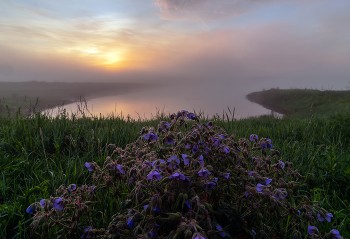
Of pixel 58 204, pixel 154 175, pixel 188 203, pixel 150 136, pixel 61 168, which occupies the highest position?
pixel 150 136

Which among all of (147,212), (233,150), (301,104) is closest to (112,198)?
(147,212)

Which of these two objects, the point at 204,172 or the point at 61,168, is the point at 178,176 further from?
the point at 61,168

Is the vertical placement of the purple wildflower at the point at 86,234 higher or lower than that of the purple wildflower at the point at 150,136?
lower

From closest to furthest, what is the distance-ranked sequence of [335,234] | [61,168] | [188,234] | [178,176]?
[188,234] → [178,176] → [335,234] → [61,168]

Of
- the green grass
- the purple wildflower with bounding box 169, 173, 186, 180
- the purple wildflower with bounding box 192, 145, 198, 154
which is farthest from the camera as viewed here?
the green grass

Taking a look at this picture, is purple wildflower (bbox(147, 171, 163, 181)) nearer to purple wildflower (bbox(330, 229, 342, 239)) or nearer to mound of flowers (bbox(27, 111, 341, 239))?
mound of flowers (bbox(27, 111, 341, 239))

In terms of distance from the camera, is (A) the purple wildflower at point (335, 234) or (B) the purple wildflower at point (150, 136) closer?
(A) the purple wildflower at point (335, 234)

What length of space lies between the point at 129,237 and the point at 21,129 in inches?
154

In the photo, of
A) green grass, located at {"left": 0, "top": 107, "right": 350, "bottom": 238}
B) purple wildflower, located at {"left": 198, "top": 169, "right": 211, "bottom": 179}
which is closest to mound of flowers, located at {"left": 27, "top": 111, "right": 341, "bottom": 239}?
purple wildflower, located at {"left": 198, "top": 169, "right": 211, "bottom": 179}

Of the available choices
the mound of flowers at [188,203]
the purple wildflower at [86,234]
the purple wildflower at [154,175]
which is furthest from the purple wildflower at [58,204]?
the purple wildflower at [154,175]

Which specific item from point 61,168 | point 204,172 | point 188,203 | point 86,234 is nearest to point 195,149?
point 204,172

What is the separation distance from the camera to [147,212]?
1.37m

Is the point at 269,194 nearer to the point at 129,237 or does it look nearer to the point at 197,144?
the point at 197,144

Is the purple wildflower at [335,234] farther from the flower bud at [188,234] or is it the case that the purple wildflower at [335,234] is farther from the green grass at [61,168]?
the flower bud at [188,234]
